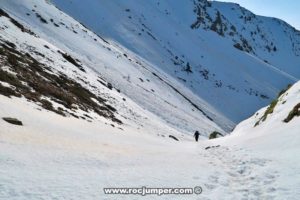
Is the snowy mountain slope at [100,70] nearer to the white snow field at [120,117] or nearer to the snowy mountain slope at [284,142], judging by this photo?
the white snow field at [120,117]

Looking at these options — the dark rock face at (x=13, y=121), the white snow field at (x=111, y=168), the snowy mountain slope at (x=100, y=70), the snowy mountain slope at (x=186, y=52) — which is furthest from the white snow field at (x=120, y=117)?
the snowy mountain slope at (x=186, y=52)

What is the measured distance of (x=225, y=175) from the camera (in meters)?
16.5

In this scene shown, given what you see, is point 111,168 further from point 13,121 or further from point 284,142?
point 284,142

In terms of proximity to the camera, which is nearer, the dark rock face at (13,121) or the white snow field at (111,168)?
the white snow field at (111,168)

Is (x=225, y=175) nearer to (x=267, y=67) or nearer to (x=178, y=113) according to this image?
(x=178, y=113)

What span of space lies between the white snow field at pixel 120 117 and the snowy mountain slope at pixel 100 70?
1.06 feet

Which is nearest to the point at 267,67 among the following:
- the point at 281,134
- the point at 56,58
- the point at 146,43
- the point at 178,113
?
the point at 146,43

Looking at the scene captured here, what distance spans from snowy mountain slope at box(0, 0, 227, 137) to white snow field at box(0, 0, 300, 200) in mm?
322

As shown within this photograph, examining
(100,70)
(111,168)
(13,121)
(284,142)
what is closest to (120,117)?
(100,70)

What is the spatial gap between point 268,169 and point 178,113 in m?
51.9

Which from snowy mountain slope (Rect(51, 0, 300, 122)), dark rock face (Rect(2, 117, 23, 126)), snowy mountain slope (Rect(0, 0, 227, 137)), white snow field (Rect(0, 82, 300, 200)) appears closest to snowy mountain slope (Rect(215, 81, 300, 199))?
white snow field (Rect(0, 82, 300, 200))

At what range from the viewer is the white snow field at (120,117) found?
14023mm

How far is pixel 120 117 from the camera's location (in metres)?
45.3

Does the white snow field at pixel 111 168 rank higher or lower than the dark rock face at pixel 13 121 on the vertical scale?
lower
